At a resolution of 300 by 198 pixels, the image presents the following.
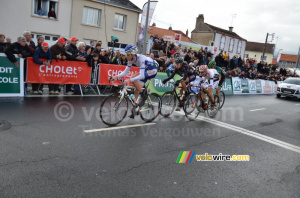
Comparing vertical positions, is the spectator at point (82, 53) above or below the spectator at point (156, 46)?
below

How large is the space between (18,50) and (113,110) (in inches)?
196

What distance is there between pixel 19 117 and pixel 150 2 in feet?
42.8

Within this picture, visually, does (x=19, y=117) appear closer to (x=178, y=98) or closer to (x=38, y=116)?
(x=38, y=116)

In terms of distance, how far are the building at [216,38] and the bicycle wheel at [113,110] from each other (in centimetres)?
5196

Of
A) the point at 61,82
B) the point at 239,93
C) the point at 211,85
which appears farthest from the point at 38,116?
the point at 239,93

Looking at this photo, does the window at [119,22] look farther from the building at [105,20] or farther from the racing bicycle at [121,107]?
the racing bicycle at [121,107]

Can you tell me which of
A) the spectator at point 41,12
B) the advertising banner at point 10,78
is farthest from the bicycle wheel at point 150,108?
the spectator at point 41,12

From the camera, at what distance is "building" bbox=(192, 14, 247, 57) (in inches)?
2262

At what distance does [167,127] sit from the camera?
23.8ft

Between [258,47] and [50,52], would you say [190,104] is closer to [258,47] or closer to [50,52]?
[50,52]

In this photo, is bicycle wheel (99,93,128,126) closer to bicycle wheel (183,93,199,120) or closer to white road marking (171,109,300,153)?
bicycle wheel (183,93,199,120)

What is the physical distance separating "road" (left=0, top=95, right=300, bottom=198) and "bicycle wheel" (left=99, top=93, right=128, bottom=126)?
29 cm

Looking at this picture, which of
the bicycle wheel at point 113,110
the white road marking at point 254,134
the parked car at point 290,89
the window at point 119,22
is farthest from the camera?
the window at point 119,22

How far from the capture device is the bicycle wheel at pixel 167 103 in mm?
8281
